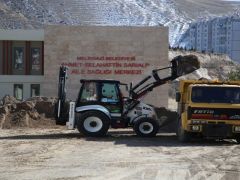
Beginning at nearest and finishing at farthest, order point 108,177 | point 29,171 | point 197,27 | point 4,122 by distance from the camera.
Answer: point 108,177
point 29,171
point 4,122
point 197,27

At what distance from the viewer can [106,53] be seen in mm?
38812

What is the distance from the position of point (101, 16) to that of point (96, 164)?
136 m

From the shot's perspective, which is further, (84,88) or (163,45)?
(163,45)

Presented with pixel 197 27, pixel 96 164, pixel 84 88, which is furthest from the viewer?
pixel 197 27

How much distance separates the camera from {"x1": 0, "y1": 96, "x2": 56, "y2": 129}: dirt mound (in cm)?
2877

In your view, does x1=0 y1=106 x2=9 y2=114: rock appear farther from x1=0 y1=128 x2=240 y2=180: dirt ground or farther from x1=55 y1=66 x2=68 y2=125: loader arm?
x1=55 y1=66 x2=68 y2=125: loader arm

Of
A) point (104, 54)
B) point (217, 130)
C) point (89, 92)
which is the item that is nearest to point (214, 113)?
point (217, 130)

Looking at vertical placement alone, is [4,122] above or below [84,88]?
below

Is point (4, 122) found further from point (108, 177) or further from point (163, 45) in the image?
point (108, 177)

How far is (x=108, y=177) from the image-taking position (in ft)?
41.3

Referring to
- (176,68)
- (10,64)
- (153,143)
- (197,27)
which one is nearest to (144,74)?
(10,64)

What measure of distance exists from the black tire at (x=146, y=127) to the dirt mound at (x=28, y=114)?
25.0 ft

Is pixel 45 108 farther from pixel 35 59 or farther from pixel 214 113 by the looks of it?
pixel 35 59

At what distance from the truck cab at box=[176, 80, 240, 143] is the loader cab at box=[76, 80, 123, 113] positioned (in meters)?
3.45
